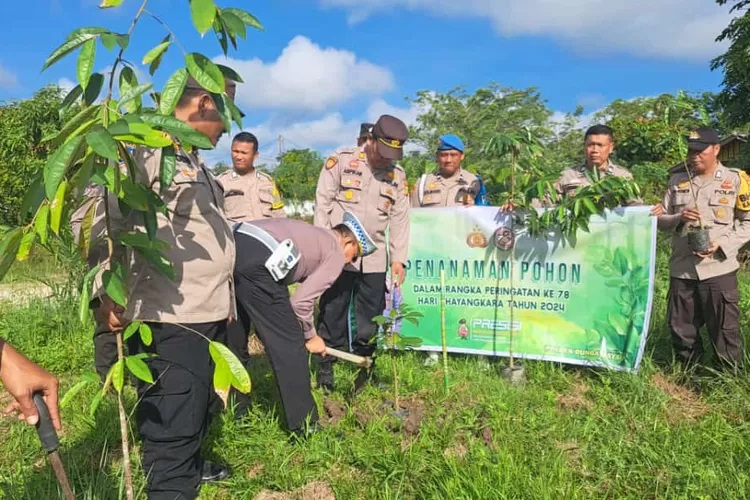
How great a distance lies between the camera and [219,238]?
2.15m

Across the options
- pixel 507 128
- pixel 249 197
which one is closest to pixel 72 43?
pixel 249 197

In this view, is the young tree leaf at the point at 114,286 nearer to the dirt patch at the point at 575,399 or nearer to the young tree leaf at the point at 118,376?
the young tree leaf at the point at 118,376

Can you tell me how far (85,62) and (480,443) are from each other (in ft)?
7.58

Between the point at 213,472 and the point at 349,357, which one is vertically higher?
the point at 349,357

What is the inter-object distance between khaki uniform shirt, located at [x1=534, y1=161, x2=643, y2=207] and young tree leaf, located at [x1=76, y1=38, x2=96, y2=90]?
3234 millimetres

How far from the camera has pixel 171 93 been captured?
50.6 inches

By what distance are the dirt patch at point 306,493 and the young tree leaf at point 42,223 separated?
1.71 m

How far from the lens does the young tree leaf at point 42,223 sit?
47.6 inches

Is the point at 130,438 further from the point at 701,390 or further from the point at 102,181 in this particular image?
the point at 701,390

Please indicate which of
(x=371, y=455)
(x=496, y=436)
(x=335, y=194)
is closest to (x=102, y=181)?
(x=371, y=455)

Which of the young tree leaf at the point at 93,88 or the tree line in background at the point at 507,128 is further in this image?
the tree line in background at the point at 507,128

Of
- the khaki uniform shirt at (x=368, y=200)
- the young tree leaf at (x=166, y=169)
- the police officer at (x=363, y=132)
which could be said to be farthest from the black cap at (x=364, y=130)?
the young tree leaf at (x=166, y=169)

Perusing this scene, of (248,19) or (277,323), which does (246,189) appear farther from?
(248,19)

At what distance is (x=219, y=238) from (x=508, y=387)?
2263 mm
